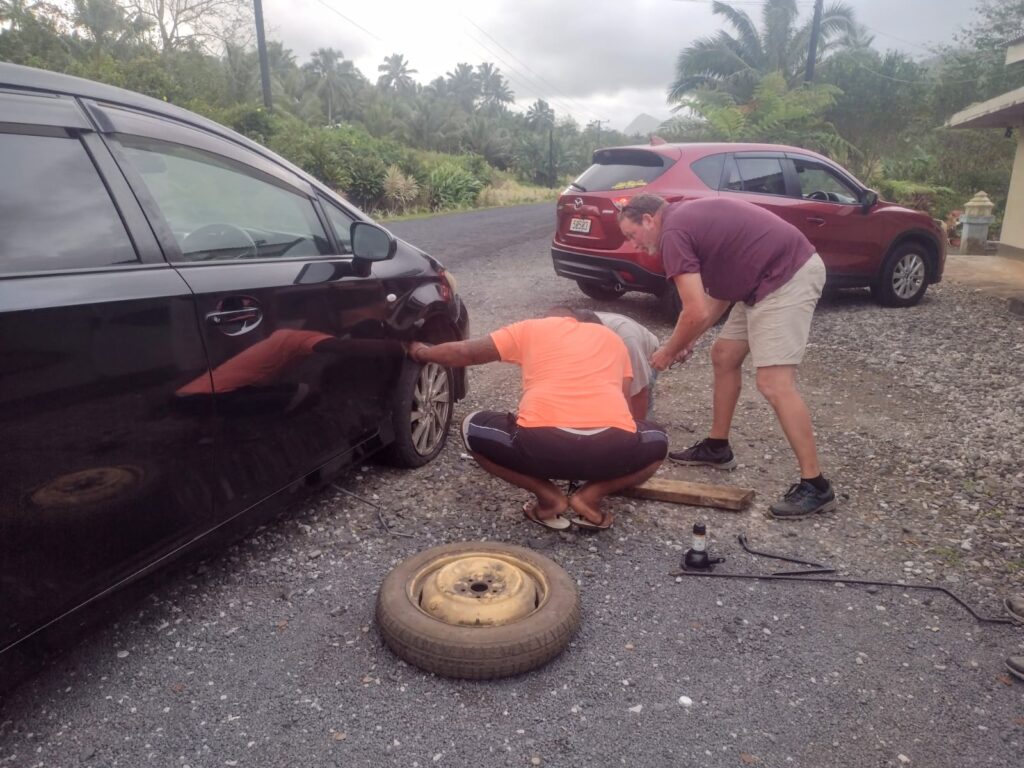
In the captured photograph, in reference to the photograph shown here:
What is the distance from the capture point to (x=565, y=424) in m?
3.30

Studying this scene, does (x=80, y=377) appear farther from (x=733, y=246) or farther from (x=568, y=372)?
(x=733, y=246)

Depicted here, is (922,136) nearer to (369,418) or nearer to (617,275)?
(617,275)

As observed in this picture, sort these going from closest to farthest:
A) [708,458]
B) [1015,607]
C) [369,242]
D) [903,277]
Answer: [1015,607]
[369,242]
[708,458]
[903,277]

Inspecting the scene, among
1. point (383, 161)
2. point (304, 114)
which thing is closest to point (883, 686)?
point (383, 161)

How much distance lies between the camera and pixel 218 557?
3.24m

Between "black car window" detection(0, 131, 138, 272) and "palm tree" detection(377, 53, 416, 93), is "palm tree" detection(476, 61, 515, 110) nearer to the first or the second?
"palm tree" detection(377, 53, 416, 93)

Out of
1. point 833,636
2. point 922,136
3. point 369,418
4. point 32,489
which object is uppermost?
point 922,136

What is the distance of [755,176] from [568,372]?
17.3 feet

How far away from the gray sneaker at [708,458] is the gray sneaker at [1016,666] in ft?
6.33

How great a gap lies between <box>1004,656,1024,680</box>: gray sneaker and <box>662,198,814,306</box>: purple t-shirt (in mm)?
1872

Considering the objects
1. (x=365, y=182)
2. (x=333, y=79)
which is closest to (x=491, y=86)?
(x=333, y=79)

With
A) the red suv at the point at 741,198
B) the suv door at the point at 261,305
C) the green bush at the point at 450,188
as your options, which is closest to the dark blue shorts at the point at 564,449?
the suv door at the point at 261,305

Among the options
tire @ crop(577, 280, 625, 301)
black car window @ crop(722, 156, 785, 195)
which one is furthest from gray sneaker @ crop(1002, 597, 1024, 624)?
tire @ crop(577, 280, 625, 301)

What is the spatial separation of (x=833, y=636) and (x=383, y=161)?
22.8 meters
